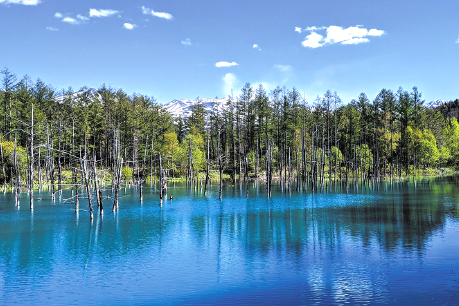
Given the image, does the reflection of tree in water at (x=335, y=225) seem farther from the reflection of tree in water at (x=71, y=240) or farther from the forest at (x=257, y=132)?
the forest at (x=257, y=132)

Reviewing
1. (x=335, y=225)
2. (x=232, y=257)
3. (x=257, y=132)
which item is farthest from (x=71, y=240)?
(x=257, y=132)

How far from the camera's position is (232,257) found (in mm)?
21594

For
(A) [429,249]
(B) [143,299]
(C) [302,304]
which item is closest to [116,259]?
(B) [143,299]

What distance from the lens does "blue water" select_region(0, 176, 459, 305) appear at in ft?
51.3

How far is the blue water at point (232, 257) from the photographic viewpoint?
15.6 m

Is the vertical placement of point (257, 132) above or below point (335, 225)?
above

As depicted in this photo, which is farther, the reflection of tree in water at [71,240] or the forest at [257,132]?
the forest at [257,132]

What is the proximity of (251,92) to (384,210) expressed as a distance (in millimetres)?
50169

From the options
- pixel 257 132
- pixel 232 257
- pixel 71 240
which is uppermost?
pixel 257 132

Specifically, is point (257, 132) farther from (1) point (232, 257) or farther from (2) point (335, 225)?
(1) point (232, 257)

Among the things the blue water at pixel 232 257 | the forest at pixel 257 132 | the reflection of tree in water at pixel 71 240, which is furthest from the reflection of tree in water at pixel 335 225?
the forest at pixel 257 132

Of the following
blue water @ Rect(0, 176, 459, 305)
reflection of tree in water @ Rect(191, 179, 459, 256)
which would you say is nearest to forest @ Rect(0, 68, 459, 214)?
reflection of tree in water @ Rect(191, 179, 459, 256)

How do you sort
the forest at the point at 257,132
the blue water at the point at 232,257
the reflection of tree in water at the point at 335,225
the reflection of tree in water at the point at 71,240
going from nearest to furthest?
the blue water at the point at 232,257, the reflection of tree in water at the point at 71,240, the reflection of tree in water at the point at 335,225, the forest at the point at 257,132

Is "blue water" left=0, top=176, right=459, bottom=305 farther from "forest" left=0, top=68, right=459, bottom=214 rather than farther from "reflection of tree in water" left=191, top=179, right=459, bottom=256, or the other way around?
"forest" left=0, top=68, right=459, bottom=214
